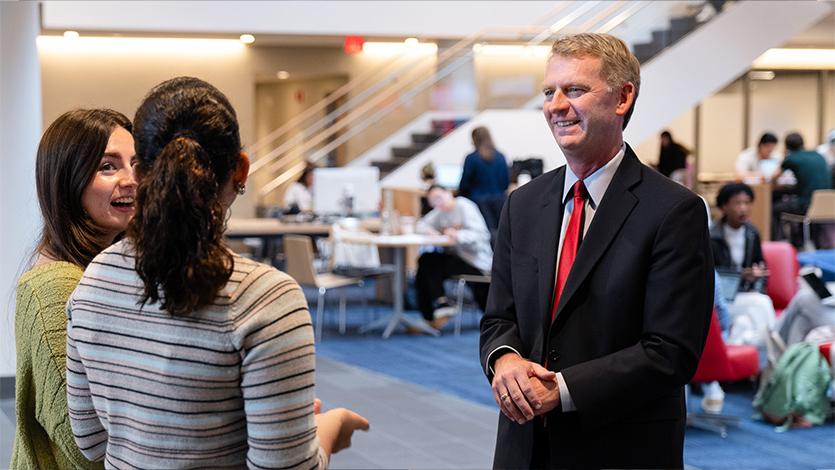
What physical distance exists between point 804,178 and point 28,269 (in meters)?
11.5

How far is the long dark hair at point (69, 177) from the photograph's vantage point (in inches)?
88.0

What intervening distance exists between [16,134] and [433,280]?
4100mm

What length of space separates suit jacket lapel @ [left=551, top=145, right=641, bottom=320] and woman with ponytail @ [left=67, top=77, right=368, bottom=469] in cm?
63

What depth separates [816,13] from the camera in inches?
357

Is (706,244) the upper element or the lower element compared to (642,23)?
lower

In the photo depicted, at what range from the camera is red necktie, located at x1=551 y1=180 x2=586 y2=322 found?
7.27 ft

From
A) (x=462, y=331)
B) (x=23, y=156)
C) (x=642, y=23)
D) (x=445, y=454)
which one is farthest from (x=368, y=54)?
(x=445, y=454)

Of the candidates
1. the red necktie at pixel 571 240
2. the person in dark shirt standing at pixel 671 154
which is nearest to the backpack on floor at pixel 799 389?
the red necktie at pixel 571 240

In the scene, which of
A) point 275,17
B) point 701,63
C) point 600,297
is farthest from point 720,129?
point 600,297

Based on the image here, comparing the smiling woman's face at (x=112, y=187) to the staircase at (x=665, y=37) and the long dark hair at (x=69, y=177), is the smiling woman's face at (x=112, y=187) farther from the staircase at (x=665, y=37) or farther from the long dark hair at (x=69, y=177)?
the staircase at (x=665, y=37)

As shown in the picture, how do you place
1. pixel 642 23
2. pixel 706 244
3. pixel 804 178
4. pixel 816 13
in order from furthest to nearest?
pixel 804 178, pixel 642 23, pixel 816 13, pixel 706 244

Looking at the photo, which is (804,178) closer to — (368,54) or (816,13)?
(816,13)

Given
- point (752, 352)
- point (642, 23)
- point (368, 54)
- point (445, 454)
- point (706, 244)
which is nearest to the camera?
point (706, 244)

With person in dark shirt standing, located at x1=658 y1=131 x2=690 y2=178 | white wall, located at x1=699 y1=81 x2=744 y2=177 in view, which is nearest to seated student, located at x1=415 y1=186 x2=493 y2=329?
person in dark shirt standing, located at x1=658 y1=131 x2=690 y2=178
